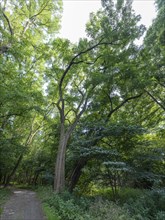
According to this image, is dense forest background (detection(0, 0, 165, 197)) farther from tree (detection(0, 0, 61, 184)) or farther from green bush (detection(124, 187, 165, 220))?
green bush (detection(124, 187, 165, 220))

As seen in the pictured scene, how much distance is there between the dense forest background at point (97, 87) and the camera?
28.9 ft

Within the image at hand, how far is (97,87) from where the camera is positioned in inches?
463

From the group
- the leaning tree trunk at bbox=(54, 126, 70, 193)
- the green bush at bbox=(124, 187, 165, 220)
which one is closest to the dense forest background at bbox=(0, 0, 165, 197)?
the leaning tree trunk at bbox=(54, 126, 70, 193)

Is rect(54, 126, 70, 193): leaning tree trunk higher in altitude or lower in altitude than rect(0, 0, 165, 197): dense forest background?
lower

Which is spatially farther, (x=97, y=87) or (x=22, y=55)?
(x=97, y=87)

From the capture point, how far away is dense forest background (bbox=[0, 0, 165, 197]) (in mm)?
8812

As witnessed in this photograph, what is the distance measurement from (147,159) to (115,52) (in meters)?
6.49

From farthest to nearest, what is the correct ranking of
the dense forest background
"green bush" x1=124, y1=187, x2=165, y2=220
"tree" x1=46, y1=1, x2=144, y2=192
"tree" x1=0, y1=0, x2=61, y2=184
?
"tree" x1=46, y1=1, x2=144, y2=192
the dense forest background
"tree" x1=0, y1=0, x2=61, y2=184
"green bush" x1=124, y1=187, x2=165, y2=220

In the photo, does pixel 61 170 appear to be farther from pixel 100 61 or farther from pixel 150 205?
pixel 100 61

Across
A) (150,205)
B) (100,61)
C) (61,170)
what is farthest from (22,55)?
(150,205)

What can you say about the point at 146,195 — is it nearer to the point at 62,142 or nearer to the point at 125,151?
the point at 125,151

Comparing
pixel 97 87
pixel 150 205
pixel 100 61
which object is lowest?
pixel 150 205

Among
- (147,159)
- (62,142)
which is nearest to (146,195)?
(147,159)

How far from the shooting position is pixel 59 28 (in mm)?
13617
